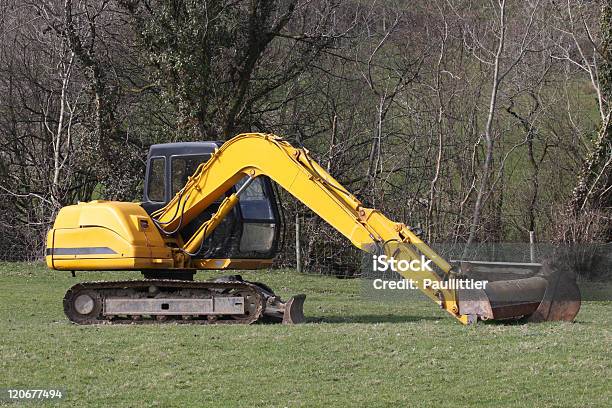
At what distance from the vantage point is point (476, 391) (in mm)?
9781

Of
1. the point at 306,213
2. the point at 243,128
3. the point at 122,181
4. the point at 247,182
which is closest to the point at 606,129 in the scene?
the point at 306,213

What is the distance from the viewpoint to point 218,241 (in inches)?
614

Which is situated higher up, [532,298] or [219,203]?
[219,203]

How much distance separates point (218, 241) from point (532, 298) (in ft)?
14.7

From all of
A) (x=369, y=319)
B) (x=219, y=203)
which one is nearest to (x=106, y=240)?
(x=219, y=203)

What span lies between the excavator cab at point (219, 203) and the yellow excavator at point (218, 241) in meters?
0.01

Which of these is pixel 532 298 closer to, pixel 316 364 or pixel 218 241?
pixel 316 364

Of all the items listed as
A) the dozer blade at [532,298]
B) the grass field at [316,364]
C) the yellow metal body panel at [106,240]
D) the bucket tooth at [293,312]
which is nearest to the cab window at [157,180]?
the yellow metal body panel at [106,240]

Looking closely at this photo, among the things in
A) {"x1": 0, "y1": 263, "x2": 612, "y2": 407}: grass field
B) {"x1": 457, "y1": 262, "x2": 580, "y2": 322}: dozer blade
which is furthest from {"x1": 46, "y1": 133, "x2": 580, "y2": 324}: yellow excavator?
{"x1": 0, "y1": 263, "x2": 612, "y2": 407}: grass field

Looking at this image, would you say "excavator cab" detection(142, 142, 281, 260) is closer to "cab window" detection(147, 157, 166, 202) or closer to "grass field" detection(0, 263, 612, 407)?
"cab window" detection(147, 157, 166, 202)

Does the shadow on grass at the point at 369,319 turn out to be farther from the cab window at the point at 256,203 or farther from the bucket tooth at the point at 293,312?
the cab window at the point at 256,203

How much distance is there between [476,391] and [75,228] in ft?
24.1

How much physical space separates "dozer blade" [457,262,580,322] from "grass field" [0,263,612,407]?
1.03 feet

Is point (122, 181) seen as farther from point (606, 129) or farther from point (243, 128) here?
point (606, 129)
